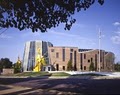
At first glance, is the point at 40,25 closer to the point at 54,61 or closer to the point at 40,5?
the point at 40,5

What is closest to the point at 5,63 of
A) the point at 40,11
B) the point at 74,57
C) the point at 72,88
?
the point at 74,57

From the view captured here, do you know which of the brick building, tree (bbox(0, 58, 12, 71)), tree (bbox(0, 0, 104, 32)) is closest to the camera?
tree (bbox(0, 0, 104, 32))

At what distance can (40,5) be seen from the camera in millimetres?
14906

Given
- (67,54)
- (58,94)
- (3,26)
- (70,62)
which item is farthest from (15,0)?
(67,54)

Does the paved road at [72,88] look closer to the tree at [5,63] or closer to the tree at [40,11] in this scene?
the tree at [40,11]

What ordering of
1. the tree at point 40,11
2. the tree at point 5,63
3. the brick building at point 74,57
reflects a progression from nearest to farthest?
the tree at point 40,11, the tree at point 5,63, the brick building at point 74,57

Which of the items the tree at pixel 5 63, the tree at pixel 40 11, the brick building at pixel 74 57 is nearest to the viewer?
the tree at pixel 40 11

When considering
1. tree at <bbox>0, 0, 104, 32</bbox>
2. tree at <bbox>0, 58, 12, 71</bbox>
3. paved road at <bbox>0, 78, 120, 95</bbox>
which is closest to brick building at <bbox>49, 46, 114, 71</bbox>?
tree at <bbox>0, 58, 12, 71</bbox>

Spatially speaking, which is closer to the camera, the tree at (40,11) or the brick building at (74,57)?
the tree at (40,11)

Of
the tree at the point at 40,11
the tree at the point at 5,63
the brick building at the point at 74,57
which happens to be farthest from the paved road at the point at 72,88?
the brick building at the point at 74,57

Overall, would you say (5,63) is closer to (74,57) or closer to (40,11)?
(74,57)

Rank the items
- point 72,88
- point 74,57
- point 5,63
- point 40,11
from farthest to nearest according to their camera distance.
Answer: point 74,57, point 5,63, point 72,88, point 40,11

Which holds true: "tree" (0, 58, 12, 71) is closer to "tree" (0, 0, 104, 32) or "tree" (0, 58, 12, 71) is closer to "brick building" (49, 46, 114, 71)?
"brick building" (49, 46, 114, 71)

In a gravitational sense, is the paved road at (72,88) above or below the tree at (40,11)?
below
